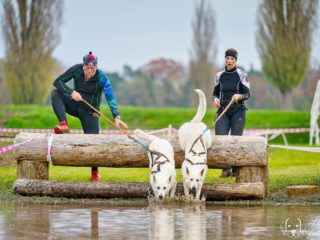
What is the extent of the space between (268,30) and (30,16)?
12745 mm

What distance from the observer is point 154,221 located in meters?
11.4

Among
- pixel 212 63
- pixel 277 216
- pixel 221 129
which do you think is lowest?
pixel 277 216

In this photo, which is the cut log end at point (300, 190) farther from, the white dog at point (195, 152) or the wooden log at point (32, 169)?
the wooden log at point (32, 169)

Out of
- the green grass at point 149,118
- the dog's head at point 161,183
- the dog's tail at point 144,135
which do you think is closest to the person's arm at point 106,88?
the dog's tail at point 144,135

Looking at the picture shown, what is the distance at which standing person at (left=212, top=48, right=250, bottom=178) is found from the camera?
16.0m

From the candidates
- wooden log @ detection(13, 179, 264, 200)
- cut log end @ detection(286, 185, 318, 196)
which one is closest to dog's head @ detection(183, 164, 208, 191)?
wooden log @ detection(13, 179, 264, 200)

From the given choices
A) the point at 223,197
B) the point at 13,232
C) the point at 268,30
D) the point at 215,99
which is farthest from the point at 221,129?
the point at 268,30

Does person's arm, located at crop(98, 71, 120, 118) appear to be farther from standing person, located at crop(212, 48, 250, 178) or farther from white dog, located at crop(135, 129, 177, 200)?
white dog, located at crop(135, 129, 177, 200)

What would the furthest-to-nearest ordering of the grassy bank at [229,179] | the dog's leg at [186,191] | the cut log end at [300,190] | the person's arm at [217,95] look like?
the person's arm at [217,95] → the grassy bank at [229,179] → the cut log end at [300,190] → the dog's leg at [186,191]

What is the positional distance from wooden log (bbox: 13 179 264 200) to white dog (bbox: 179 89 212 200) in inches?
18.4

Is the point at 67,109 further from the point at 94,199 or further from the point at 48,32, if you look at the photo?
the point at 48,32

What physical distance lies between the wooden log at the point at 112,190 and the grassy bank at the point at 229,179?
0.30m

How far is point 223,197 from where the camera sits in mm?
14141

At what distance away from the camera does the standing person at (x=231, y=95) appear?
1598cm
